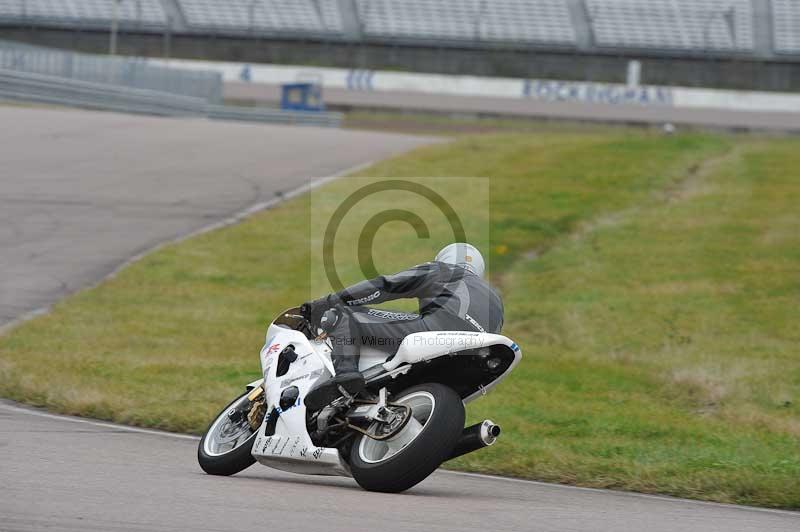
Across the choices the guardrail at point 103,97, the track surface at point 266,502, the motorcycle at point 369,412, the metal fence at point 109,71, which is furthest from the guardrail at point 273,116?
the motorcycle at point 369,412

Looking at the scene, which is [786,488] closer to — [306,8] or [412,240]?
[412,240]

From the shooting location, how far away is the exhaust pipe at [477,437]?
6414 mm

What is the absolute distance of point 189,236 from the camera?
1808 centimetres

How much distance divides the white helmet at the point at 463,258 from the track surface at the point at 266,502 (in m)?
1.31

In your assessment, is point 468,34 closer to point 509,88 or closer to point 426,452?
point 509,88

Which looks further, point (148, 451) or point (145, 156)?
point (145, 156)

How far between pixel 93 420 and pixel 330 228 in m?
10.1

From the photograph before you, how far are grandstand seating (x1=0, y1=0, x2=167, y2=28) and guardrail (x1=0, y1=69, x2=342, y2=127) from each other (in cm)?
1849

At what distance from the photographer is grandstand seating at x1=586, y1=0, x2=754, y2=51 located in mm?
54906

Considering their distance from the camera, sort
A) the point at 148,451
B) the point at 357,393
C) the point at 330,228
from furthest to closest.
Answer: the point at 330,228, the point at 148,451, the point at 357,393

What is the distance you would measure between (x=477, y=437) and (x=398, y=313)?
941 mm

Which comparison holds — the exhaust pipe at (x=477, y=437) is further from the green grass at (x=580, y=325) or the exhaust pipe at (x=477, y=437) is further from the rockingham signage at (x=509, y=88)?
the rockingham signage at (x=509, y=88)

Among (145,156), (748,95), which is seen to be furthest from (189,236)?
(748,95)

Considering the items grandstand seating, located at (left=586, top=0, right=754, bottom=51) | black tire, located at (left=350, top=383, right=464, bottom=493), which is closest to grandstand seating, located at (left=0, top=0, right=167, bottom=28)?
grandstand seating, located at (left=586, top=0, right=754, bottom=51)
